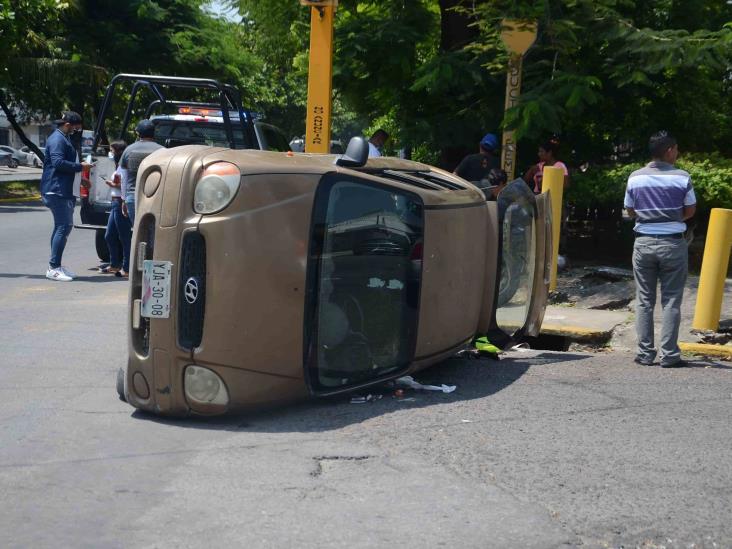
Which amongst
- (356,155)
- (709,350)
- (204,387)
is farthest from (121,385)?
(709,350)

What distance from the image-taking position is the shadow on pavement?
216 inches

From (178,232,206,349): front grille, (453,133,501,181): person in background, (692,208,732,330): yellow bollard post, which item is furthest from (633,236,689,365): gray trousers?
(453,133,501,181): person in background

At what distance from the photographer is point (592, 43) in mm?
12008

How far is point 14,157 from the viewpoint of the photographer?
57.7 m

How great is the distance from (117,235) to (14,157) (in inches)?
1936

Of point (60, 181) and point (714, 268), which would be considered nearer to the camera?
point (714, 268)

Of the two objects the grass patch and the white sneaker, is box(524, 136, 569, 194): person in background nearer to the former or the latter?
the white sneaker

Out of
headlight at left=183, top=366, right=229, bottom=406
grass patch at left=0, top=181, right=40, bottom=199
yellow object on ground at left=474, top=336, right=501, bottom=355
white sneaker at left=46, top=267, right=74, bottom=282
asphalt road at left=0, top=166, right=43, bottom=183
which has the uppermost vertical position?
headlight at left=183, top=366, right=229, bottom=406

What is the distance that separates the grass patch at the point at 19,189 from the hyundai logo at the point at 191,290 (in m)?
25.9

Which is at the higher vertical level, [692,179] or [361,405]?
[692,179]

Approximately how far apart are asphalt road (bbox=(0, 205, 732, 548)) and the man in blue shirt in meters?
4.42

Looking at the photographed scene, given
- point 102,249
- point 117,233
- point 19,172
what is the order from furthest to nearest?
point 19,172, point 102,249, point 117,233

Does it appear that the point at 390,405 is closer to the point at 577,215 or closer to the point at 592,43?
the point at 592,43

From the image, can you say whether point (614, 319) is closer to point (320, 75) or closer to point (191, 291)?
point (320, 75)
